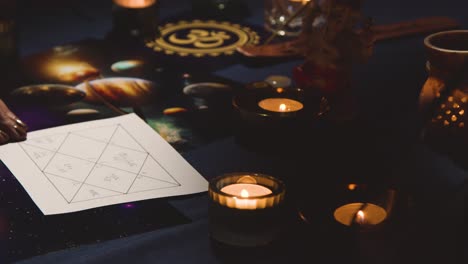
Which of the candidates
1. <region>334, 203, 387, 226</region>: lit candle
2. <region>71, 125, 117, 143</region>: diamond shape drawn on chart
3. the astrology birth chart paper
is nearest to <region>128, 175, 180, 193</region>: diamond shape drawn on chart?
the astrology birth chart paper

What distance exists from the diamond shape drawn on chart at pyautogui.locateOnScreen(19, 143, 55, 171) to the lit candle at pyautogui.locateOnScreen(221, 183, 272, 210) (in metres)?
0.29

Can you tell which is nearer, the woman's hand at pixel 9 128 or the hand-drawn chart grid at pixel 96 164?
the hand-drawn chart grid at pixel 96 164

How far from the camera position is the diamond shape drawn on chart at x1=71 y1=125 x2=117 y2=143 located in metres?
1.02

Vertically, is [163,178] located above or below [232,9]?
below

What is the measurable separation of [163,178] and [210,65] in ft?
1.50

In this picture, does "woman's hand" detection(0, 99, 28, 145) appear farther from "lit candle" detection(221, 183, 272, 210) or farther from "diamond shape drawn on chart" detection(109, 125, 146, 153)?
"lit candle" detection(221, 183, 272, 210)

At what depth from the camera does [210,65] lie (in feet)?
4.37

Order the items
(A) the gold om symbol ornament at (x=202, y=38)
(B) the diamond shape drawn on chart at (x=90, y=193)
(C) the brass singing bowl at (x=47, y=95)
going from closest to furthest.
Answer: (B) the diamond shape drawn on chart at (x=90, y=193), (C) the brass singing bowl at (x=47, y=95), (A) the gold om symbol ornament at (x=202, y=38)

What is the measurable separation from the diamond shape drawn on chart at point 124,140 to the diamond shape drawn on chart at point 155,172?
4 centimetres

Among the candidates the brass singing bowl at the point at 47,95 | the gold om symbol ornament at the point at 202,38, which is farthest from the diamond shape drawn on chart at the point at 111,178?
the gold om symbol ornament at the point at 202,38

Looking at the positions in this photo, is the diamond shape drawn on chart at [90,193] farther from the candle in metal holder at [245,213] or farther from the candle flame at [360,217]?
the candle flame at [360,217]

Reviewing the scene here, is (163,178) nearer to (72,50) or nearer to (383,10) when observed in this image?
(72,50)

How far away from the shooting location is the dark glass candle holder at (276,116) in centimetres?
95

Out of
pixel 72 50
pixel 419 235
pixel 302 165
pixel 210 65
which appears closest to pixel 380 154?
pixel 302 165
